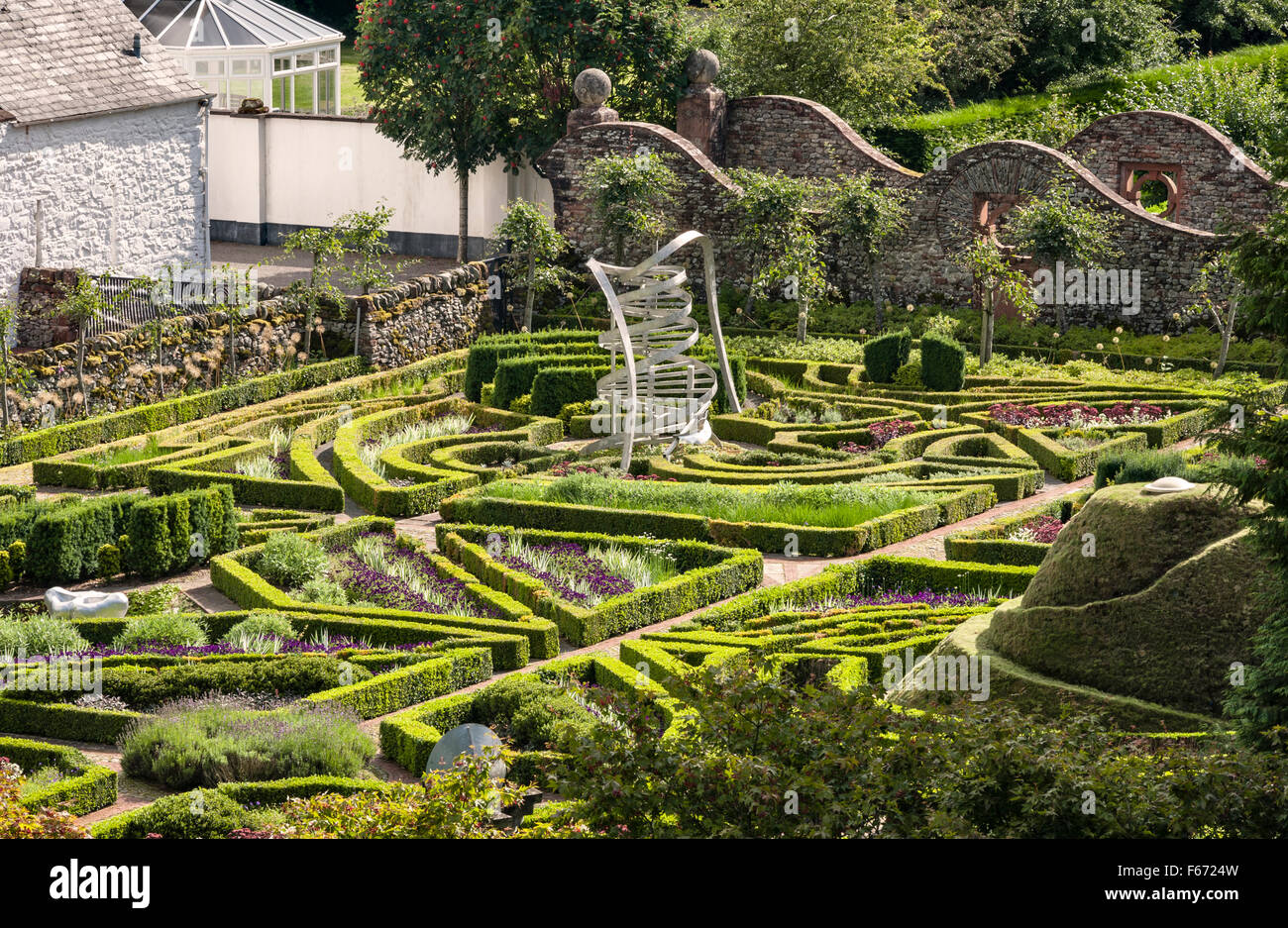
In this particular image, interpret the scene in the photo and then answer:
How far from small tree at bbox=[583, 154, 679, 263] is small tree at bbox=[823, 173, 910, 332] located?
120 inches

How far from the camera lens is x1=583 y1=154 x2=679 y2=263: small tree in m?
31.9

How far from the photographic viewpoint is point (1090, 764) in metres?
9.44

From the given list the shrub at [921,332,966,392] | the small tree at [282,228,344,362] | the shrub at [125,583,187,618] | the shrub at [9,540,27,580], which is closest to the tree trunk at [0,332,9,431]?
the small tree at [282,228,344,362]

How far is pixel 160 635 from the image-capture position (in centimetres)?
1606

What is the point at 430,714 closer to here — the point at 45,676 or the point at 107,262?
the point at 45,676

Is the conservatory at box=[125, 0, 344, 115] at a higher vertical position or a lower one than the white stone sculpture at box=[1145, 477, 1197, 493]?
higher

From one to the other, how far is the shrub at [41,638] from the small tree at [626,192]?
17.5 m

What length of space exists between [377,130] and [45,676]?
22737mm

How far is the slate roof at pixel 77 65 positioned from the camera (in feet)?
97.5

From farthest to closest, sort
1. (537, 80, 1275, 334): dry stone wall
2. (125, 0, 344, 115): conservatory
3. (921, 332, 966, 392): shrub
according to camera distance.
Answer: (125, 0, 344, 115): conservatory, (537, 80, 1275, 334): dry stone wall, (921, 332, 966, 392): shrub

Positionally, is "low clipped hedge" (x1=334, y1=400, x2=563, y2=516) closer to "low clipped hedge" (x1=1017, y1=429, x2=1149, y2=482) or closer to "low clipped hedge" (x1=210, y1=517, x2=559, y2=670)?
"low clipped hedge" (x1=210, y1=517, x2=559, y2=670)

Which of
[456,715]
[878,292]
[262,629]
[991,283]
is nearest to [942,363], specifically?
[991,283]

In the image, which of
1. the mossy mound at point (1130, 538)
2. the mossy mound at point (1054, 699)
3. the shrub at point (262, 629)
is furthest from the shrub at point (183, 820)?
the mossy mound at point (1130, 538)

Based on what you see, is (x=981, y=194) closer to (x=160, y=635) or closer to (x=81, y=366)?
(x=81, y=366)
